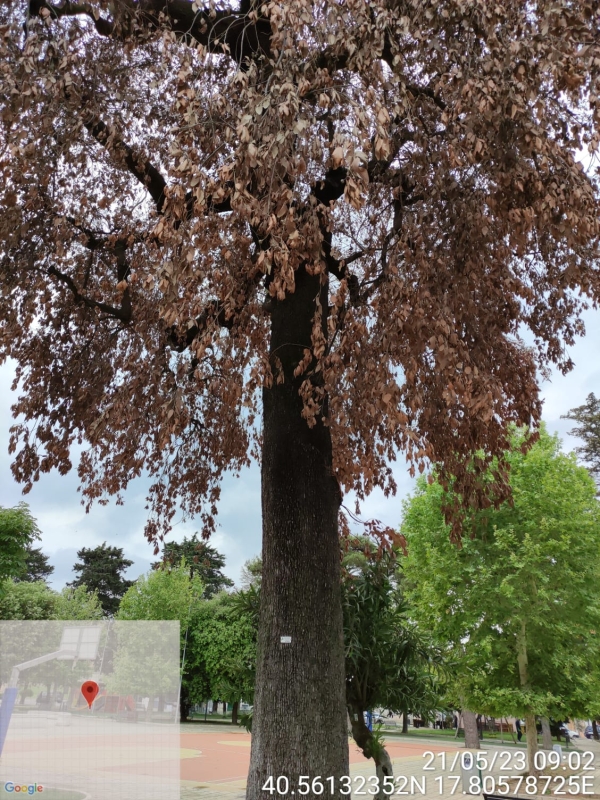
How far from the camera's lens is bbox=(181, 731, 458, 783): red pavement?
54.0 feet

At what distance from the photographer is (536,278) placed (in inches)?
333

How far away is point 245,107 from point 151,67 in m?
2.88

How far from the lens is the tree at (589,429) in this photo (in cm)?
3669

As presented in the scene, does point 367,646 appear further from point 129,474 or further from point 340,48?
point 340,48

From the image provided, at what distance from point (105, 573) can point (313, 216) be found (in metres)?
55.2

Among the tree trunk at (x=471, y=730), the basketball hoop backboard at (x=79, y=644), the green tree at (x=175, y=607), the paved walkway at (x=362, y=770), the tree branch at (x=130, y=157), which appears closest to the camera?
the tree branch at (x=130, y=157)

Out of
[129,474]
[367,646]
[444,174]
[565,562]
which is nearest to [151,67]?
[444,174]

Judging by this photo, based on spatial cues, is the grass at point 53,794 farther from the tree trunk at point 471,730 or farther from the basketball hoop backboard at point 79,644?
the tree trunk at point 471,730

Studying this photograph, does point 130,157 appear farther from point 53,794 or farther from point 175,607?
point 175,607

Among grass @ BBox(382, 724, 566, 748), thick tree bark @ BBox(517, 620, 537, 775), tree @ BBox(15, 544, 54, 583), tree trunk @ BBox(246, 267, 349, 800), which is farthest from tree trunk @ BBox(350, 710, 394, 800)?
tree @ BBox(15, 544, 54, 583)

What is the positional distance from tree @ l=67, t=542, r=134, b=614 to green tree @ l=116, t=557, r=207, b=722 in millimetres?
20381

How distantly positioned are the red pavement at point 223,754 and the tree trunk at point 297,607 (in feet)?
24.9

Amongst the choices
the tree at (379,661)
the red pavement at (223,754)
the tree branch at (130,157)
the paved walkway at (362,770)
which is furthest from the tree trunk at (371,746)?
the tree branch at (130,157)

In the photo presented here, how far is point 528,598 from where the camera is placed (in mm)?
15617
